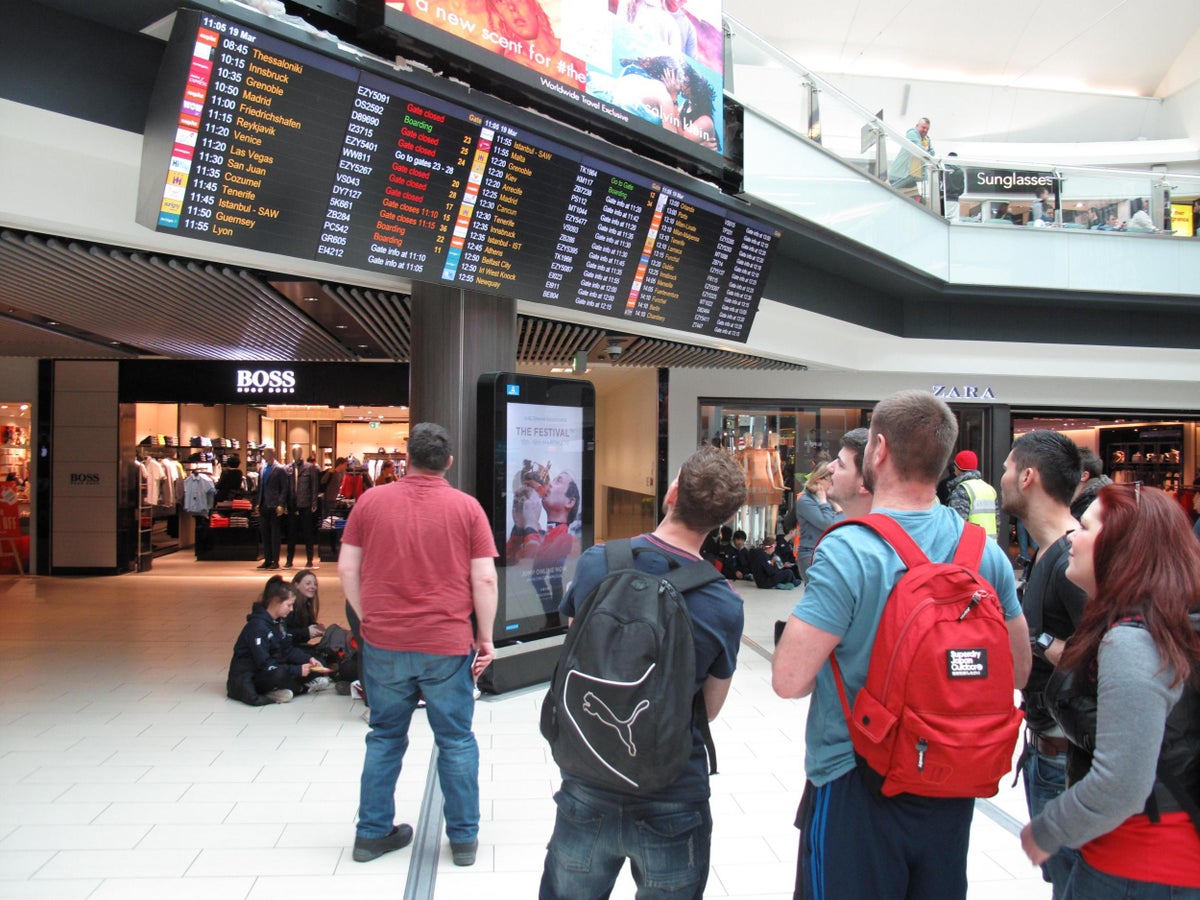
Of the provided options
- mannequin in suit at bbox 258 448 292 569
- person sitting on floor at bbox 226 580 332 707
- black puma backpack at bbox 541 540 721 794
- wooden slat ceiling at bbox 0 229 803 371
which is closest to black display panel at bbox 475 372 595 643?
wooden slat ceiling at bbox 0 229 803 371

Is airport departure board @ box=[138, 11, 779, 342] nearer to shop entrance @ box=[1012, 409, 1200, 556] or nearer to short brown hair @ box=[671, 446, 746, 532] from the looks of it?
short brown hair @ box=[671, 446, 746, 532]

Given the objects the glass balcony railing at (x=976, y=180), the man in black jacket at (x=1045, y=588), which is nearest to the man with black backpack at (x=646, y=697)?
the man in black jacket at (x=1045, y=588)

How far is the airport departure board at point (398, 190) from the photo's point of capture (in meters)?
3.25

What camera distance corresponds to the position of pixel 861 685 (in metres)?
1.60

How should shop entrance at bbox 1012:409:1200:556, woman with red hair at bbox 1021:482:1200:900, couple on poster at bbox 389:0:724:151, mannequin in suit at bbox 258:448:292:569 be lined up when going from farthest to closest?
shop entrance at bbox 1012:409:1200:556 → mannequin in suit at bbox 258:448:292:569 → couple on poster at bbox 389:0:724:151 → woman with red hair at bbox 1021:482:1200:900

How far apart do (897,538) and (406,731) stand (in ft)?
6.92

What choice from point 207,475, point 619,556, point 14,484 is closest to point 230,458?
point 207,475

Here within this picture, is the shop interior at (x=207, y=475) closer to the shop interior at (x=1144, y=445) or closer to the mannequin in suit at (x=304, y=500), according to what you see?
the mannequin in suit at (x=304, y=500)

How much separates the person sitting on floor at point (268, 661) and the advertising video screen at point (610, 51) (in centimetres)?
348

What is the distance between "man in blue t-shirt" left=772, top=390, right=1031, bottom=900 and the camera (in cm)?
154

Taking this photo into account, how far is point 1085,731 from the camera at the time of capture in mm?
1620

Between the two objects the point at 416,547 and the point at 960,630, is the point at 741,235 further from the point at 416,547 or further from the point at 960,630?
the point at 960,630

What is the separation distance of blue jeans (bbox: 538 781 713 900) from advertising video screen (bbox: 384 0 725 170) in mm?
3390

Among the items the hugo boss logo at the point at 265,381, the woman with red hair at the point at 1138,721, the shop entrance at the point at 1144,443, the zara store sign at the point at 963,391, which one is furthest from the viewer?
the shop entrance at the point at 1144,443
